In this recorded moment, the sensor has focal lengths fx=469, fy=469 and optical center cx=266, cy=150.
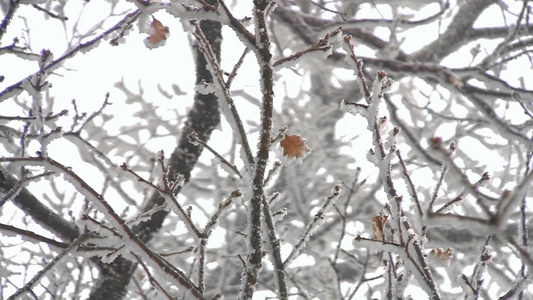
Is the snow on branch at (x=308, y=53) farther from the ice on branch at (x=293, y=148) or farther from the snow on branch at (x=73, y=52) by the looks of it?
the snow on branch at (x=73, y=52)

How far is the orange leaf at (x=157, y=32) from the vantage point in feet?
5.47

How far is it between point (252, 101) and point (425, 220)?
22.2 feet

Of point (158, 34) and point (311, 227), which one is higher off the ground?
point (158, 34)

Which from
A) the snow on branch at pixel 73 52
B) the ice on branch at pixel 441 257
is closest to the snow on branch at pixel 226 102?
the snow on branch at pixel 73 52

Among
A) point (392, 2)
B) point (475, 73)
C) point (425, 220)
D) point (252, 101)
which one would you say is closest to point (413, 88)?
point (252, 101)

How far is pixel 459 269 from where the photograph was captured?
6062 mm

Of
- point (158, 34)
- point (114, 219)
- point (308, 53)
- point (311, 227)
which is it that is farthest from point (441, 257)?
point (158, 34)

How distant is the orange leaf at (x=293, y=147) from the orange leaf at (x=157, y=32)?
1.90 ft

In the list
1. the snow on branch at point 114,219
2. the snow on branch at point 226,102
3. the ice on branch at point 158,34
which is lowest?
the snow on branch at point 114,219

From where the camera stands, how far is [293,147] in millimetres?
1568

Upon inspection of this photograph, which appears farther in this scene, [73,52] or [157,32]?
[73,52]

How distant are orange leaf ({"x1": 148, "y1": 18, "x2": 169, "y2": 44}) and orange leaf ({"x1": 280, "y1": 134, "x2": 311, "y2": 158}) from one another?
578 mm

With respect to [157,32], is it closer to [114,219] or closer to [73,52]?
[73,52]

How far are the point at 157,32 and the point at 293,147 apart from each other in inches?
25.1
